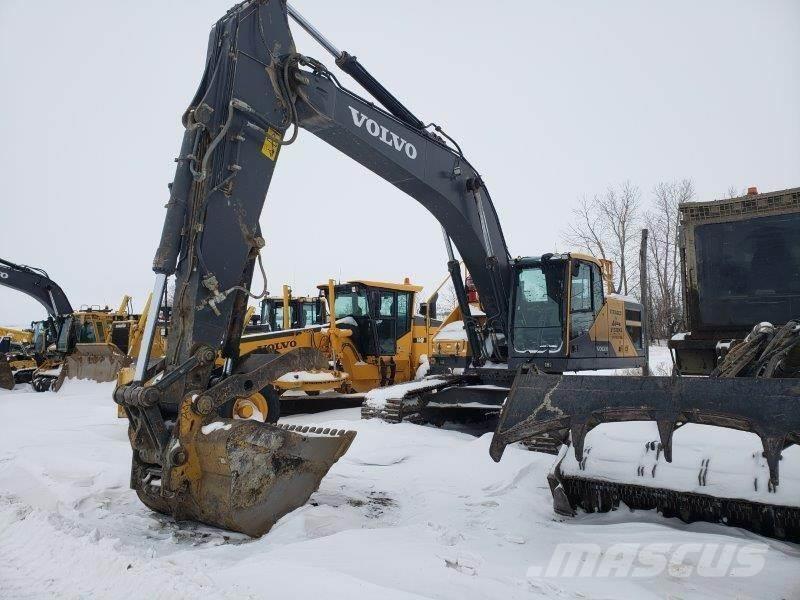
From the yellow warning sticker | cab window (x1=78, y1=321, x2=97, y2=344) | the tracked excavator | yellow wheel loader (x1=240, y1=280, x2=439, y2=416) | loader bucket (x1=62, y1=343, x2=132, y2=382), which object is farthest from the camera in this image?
cab window (x1=78, y1=321, x2=97, y2=344)

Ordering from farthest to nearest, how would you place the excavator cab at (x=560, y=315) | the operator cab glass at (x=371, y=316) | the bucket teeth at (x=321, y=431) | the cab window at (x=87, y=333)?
1. the cab window at (x=87, y=333)
2. the operator cab glass at (x=371, y=316)
3. the excavator cab at (x=560, y=315)
4. the bucket teeth at (x=321, y=431)

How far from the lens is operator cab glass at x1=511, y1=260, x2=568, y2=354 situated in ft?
24.2

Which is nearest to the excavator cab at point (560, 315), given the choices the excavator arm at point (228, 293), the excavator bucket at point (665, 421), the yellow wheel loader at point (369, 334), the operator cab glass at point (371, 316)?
the excavator arm at point (228, 293)

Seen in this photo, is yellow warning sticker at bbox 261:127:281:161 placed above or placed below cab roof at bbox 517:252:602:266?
above

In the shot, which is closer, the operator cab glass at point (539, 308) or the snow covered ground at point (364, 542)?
the snow covered ground at point (364, 542)

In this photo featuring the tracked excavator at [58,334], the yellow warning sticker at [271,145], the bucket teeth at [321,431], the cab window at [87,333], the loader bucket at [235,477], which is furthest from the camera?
the cab window at [87,333]

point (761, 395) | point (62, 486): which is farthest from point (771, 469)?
point (62, 486)

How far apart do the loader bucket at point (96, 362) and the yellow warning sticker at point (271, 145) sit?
1117 centimetres

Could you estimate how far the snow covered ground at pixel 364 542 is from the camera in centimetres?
260

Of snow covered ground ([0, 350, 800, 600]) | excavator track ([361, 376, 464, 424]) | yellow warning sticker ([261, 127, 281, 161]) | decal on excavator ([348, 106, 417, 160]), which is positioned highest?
decal on excavator ([348, 106, 417, 160])

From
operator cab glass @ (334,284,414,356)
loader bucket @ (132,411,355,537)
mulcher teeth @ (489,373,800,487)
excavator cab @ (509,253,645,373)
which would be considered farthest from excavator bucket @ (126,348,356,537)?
operator cab glass @ (334,284,414,356)

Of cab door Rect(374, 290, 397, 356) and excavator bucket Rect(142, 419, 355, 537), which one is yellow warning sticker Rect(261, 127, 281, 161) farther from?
cab door Rect(374, 290, 397, 356)

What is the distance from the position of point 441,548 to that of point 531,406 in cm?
113

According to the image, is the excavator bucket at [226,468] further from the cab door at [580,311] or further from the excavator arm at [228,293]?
the cab door at [580,311]
